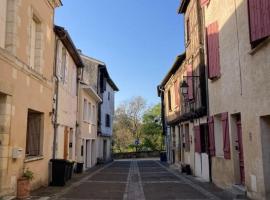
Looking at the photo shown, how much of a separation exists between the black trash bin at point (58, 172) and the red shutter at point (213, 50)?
6297 millimetres

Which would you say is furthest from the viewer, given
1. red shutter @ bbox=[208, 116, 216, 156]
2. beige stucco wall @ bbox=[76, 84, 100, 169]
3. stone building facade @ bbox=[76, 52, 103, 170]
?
stone building facade @ bbox=[76, 52, 103, 170]

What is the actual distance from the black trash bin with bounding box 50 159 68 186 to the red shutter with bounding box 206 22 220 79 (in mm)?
6297

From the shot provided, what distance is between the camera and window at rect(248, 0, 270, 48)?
782cm

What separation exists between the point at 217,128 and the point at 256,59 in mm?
4634

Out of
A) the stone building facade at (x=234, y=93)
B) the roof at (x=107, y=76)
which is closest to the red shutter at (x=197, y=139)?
the stone building facade at (x=234, y=93)

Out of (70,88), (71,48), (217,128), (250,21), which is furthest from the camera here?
(70,88)

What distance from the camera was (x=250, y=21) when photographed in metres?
8.71

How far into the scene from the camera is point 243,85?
32.0ft

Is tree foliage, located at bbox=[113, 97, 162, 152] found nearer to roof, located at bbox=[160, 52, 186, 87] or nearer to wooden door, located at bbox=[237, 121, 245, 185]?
roof, located at bbox=[160, 52, 186, 87]

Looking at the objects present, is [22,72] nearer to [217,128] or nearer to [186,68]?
[217,128]

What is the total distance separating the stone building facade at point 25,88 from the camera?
909cm

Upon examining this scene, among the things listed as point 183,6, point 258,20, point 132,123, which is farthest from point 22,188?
point 132,123

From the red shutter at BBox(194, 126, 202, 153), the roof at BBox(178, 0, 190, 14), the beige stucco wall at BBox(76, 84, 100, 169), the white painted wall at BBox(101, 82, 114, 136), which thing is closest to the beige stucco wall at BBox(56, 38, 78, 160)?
the beige stucco wall at BBox(76, 84, 100, 169)

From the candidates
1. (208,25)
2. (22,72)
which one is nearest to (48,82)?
(22,72)
